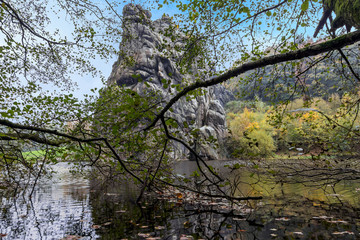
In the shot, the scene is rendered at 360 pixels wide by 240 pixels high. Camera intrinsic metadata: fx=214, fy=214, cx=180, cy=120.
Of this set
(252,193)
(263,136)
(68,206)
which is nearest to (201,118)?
(263,136)

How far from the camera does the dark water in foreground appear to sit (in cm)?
477

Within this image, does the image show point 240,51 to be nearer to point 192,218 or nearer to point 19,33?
point 192,218

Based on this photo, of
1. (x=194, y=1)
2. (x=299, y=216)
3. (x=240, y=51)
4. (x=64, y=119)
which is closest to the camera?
(x=194, y=1)

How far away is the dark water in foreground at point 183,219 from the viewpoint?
4770 millimetres

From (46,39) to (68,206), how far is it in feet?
19.2

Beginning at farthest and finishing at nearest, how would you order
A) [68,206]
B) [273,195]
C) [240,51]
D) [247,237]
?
[273,195]
[68,206]
[240,51]
[247,237]

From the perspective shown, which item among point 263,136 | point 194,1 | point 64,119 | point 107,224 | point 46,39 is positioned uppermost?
point 263,136

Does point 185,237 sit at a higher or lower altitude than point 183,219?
lower

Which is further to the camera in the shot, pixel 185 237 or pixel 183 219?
pixel 183 219

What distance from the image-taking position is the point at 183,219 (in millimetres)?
5949

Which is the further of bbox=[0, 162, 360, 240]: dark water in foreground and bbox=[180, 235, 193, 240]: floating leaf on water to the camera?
bbox=[0, 162, 360, 240]: dark water in foreground

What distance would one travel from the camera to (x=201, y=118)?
162 ft

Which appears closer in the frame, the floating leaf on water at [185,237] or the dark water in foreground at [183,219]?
the floating leaf on water at [185,237]

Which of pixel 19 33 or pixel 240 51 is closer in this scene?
pixel 240 51
